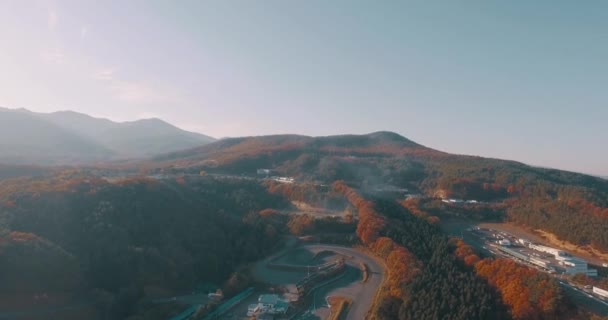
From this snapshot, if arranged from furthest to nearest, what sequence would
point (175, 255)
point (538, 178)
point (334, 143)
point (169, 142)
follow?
point (169, 142) → point (334, 143) → point (538, 178) → point (175, 255)

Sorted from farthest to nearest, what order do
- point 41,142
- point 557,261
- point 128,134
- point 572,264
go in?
point 128,134, point 41,142, point 557,261, point 572,264

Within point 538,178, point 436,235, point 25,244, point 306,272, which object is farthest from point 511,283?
point 538,178

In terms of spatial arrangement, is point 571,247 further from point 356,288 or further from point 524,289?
point 356,288

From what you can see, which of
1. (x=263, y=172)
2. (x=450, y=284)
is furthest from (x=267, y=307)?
(x=263, y=172)

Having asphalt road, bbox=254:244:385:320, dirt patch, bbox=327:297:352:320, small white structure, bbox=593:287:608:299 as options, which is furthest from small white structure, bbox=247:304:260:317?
small white structure, bbox=593:287:608:299

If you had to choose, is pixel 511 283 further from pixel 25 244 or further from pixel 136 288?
pixel 25 244

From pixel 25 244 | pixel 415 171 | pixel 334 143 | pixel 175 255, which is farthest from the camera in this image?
pixel 334 143
